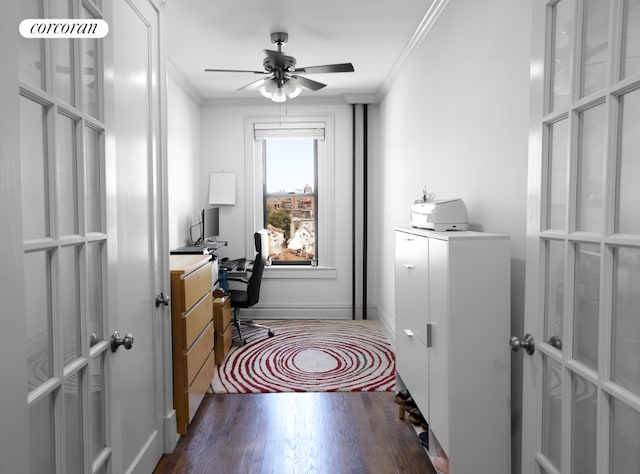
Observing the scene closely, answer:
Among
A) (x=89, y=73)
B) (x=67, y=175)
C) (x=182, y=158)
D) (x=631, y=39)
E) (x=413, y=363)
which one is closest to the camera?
(x=631, y=39)

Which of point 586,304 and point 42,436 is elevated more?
point 586,304

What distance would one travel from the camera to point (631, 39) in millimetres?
913

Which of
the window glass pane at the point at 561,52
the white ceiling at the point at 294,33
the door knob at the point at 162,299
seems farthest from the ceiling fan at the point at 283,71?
the window glass pane at the point at 561,52

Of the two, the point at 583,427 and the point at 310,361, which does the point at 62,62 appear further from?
the point at 310,361

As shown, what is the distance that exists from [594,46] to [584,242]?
1.52 ft

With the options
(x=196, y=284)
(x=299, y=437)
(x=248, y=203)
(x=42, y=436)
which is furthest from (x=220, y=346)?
(x=42, y=436)

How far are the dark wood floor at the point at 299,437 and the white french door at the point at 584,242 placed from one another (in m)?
1.16

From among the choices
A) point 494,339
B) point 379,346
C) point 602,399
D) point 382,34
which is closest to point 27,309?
point 602,399

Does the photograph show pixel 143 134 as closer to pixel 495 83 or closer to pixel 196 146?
pixel 495 83

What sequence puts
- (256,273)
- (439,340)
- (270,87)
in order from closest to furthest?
(439,340)
(270,87)
(256,273)

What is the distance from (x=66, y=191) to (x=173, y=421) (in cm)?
170

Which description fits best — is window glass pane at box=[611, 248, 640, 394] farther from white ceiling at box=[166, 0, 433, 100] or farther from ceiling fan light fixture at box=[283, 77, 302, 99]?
ceiling fan light fixture at box=[283, 77, 302, 99]

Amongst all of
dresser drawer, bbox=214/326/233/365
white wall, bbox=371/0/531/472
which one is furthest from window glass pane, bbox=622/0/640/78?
dresser drawer, bbox=214/326/233/365

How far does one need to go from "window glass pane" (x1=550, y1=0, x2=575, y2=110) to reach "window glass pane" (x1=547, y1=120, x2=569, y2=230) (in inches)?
2.7
